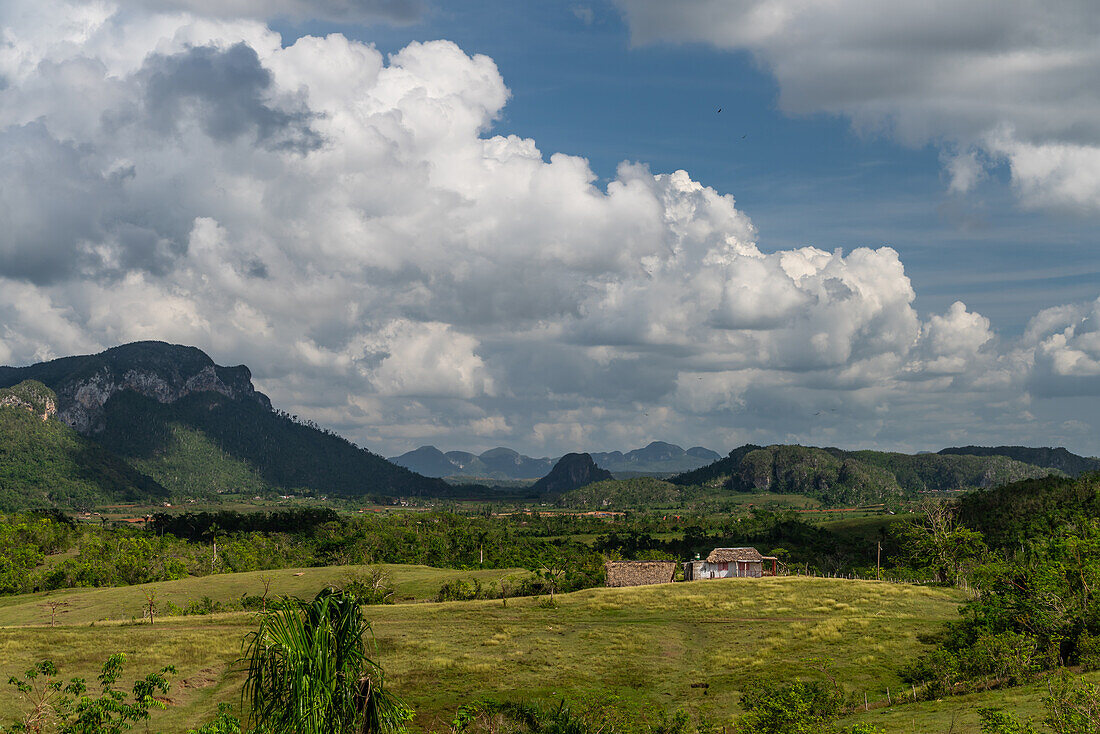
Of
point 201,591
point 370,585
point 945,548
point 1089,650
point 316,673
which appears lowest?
point 201,591

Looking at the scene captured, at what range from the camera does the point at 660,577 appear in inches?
5123

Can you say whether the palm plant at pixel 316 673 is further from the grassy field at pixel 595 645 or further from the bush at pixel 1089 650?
the bush at pixel 1089 650

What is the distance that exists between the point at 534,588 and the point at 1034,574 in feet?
250

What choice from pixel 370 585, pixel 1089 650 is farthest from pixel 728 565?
pixel 1089 650

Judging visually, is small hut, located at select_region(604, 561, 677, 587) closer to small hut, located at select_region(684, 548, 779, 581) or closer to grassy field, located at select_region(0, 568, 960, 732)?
small hut, located at select_region(684, 548, 779, 581)

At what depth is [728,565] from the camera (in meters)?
139

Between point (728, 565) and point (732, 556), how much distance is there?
218 centimetres

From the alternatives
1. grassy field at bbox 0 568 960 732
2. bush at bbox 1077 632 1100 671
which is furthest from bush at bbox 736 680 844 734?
bush at bbox 1077 632 1100 671

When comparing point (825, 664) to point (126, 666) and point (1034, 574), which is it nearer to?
point (1034, 574)

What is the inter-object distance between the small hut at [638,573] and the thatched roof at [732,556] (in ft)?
30.9

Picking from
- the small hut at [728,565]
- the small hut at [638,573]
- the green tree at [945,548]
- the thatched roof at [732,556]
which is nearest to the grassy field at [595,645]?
the green tree at [945,548]

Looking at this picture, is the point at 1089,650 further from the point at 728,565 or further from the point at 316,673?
the point at 728,565

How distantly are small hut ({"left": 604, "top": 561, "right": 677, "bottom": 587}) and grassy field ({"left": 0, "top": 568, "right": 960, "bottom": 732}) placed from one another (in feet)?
62.7

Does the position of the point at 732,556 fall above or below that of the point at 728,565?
above
